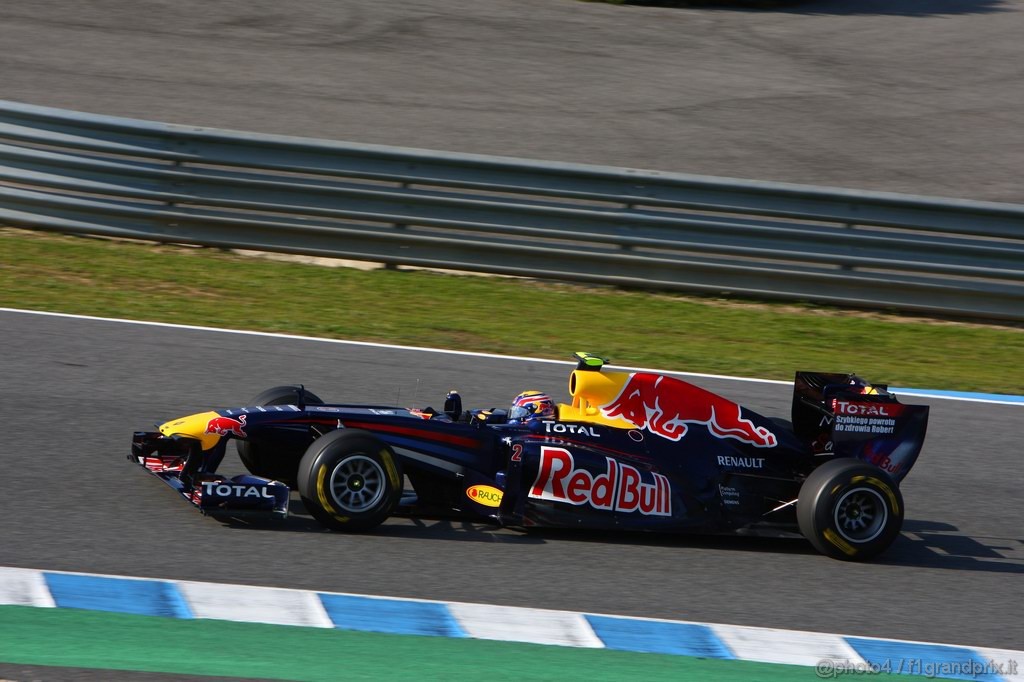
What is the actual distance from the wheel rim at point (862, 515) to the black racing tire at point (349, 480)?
79.0 inches

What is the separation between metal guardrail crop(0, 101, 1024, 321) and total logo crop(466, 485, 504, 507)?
5.65 m

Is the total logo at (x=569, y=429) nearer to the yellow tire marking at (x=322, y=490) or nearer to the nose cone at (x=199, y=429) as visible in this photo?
the yellow tire marking at (x=322, y=490)

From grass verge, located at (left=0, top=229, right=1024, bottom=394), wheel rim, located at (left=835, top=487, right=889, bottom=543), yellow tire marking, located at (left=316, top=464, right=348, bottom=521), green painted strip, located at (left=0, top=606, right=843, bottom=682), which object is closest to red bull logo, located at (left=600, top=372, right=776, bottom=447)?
wheel rim, located at (left=835, top=487, right=889, bottom=543)

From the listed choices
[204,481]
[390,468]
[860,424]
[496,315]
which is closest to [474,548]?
[390,468]

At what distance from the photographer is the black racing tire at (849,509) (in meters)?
5.89

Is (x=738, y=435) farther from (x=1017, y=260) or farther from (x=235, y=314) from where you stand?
(x=1017, y=260)

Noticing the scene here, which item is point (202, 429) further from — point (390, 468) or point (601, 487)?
point (601, 487)

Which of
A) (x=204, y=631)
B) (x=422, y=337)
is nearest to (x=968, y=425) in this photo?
(x=422, y=337)

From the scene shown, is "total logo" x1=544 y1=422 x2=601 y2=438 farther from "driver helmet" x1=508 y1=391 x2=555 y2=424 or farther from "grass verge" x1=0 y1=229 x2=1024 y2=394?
"grass verge" x1=0 y1=229 x2=1024 y2=394

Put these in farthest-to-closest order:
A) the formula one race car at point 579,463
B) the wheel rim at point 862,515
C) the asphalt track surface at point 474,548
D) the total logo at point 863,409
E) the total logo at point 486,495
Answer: the total logo at point 863,409 → the wheel rim at point 862,515 → the total logo at point 486,495 → the formula one race car at point 579,463 → the asphalt track surface at point 474,548

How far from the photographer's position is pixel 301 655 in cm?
454

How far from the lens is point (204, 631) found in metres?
4.65

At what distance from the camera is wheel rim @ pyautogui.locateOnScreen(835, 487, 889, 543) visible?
5941mm

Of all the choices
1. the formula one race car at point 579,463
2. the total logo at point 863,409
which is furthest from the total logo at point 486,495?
the total logo at point 863,409
